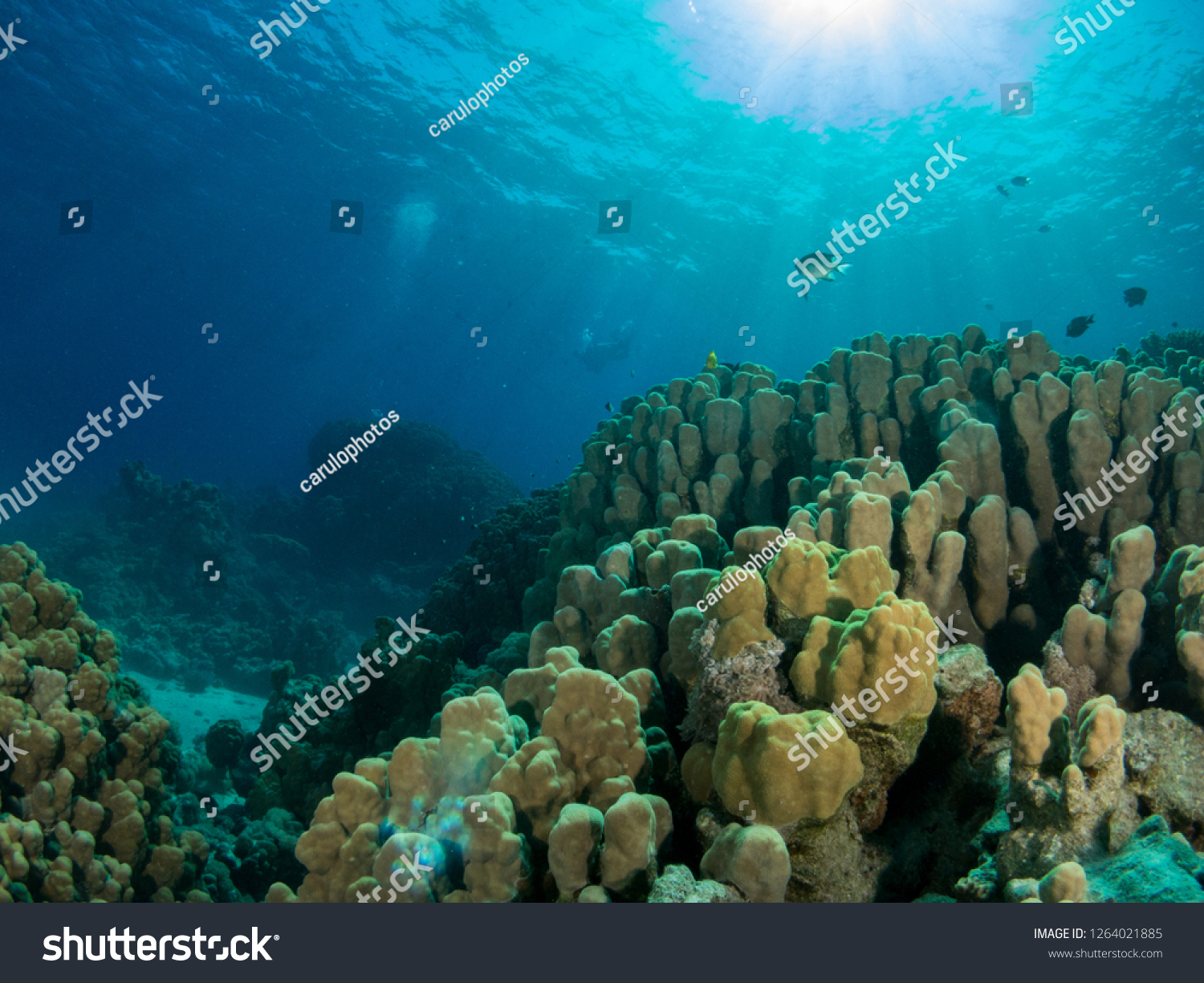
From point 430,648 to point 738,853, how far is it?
3842 mm

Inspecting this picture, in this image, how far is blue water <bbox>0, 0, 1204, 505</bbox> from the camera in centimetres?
1980

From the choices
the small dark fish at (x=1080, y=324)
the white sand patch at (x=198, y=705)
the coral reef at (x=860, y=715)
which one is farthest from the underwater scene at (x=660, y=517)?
the small dark fish at (x=1080, y=324)

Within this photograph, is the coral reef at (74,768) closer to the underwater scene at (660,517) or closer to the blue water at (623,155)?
the underwater scene at (660,517)

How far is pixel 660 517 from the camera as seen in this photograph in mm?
5230

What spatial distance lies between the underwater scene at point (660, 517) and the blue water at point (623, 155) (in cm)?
24

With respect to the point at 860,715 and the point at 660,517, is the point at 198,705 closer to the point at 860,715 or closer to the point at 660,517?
the point at 660,517

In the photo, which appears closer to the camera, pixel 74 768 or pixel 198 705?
pixel 74 768

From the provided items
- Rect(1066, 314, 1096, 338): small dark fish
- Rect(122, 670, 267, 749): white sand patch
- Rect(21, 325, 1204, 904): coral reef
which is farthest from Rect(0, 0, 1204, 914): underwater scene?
Rect(1066, 314, 1096, 338): small dark fish

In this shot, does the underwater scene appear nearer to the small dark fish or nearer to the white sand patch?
the white sand patch

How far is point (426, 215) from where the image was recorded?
39.4 m

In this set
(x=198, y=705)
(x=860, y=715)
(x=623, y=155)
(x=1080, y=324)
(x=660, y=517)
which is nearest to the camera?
(x=860, y=715)

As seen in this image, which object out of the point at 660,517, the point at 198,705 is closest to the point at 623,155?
the point at 198,705

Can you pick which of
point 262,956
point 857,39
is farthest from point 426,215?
point 262,956

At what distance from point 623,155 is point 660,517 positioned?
2777 cm
